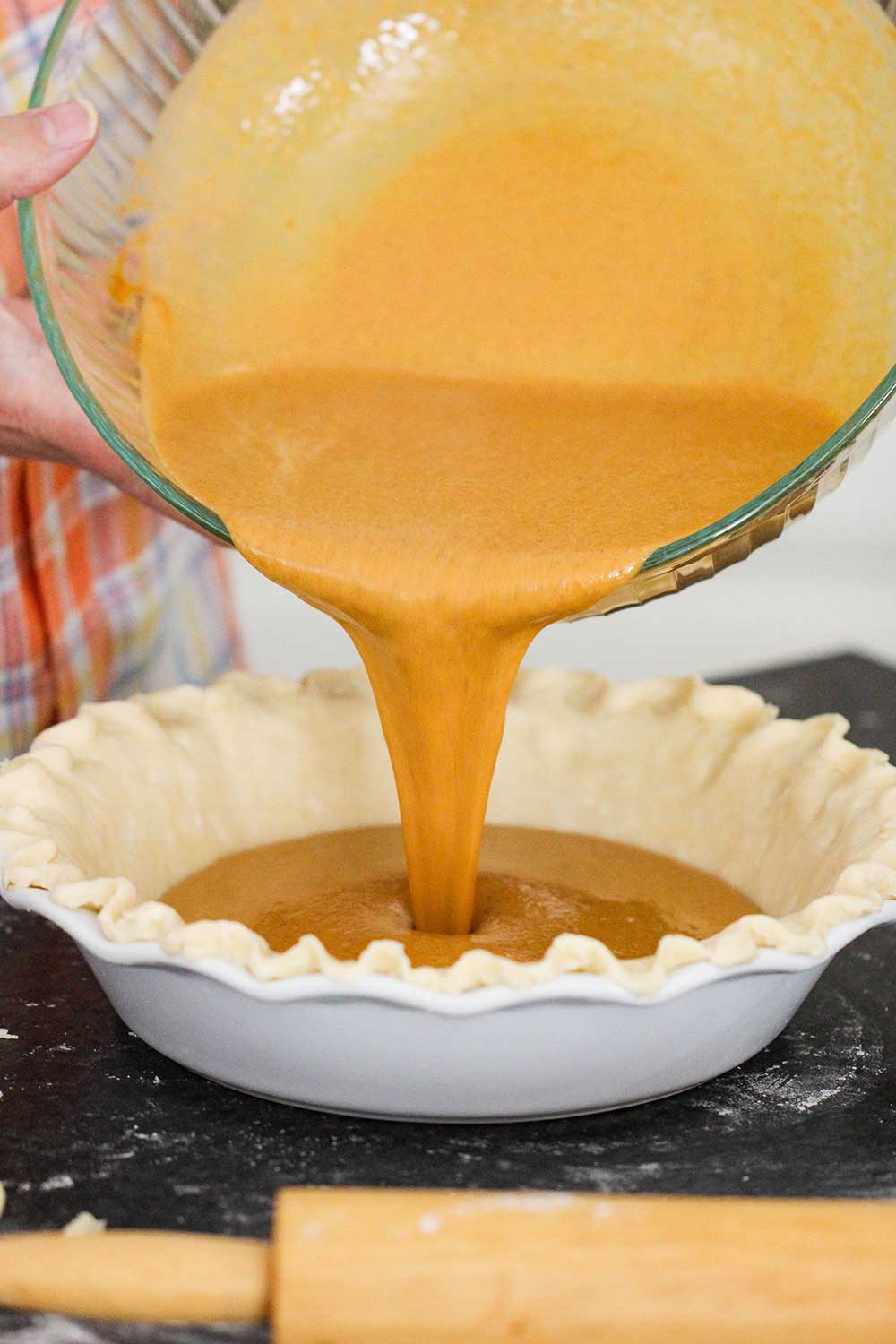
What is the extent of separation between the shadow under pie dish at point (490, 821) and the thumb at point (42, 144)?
0.35m

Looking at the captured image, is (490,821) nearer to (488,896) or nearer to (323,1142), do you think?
(488,896)

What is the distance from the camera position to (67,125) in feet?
3.12

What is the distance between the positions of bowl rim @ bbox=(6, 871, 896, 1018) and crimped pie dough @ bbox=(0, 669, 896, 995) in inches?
3.0

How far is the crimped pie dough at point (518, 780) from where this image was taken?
3.27 feet

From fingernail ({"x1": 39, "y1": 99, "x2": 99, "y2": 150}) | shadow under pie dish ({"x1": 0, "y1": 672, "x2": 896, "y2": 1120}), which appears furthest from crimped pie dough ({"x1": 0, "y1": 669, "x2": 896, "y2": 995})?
fingernail ({"x1": 39, "y1": 99, "x2": 99, "y2": 150})

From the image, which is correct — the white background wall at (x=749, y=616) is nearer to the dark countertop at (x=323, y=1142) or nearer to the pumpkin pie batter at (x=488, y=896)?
the pumpkin pie batter at (x=488, y=896)

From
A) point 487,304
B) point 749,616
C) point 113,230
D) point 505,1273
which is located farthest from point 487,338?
point 749,616

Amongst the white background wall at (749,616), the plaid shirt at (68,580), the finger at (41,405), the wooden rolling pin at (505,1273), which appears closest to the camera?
the wooden rolling pin at (505,1273)

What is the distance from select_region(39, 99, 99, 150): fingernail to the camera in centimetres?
95

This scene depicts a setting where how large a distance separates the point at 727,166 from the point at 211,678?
841mm

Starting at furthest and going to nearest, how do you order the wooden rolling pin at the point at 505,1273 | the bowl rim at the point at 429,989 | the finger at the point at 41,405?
1. the finger at the point at 41,405
2. the bowl rim at the point at 429,989
3. the wooden rolling pin at the point at 505,1273

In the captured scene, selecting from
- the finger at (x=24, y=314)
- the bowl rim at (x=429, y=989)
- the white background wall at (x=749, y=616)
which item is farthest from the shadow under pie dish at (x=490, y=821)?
the white background wall at (x=749, y=616)

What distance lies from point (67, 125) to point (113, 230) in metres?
0.08

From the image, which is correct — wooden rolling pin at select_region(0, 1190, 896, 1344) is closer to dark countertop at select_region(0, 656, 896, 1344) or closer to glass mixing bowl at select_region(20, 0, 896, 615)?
dark countertop at select_region(0, 656, 896, 1344)
